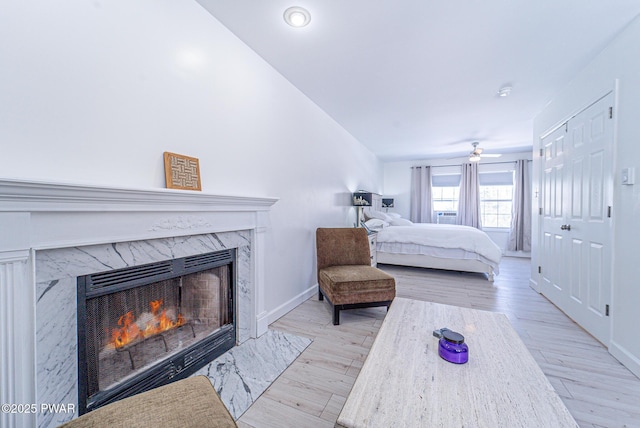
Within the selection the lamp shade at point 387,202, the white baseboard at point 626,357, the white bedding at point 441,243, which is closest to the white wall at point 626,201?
the white baseboard at point 626,357

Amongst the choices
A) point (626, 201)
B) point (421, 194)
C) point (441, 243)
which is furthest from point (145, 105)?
point (421, 194)

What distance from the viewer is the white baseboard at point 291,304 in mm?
2515

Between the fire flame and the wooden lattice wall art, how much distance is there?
0.72 m

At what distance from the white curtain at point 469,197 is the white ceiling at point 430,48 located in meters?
2.90

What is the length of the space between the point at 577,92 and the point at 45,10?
4.04 meters

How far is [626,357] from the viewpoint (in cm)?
184

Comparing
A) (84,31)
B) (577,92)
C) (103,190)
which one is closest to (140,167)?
(103,190)

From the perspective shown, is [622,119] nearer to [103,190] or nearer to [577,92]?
[577,92]

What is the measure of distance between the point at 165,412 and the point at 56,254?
0.79 m

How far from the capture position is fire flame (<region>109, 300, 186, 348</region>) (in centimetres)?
139

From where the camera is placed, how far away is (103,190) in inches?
43.9

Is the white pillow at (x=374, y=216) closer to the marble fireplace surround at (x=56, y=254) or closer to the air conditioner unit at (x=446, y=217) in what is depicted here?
the air conditioner unit at (x=446, y=217)

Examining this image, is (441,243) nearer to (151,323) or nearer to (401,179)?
(401,179)

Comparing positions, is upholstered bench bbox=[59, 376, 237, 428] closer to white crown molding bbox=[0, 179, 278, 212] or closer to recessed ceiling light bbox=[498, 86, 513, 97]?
white crown molding bbox=[0, 179, 278, 212]
